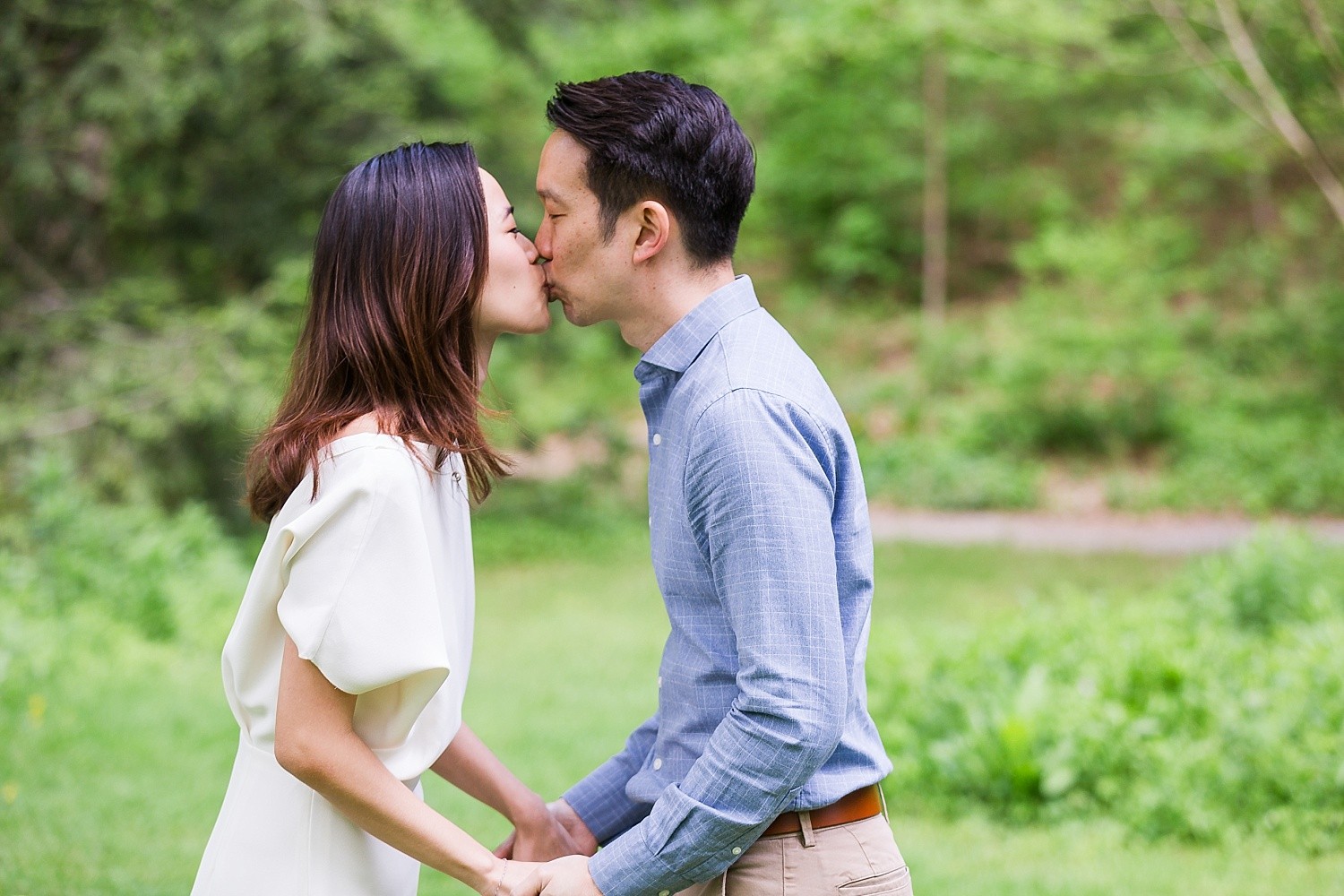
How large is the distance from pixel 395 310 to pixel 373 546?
40 centimetres

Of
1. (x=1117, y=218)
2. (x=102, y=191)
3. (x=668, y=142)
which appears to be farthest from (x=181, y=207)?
(x=1117, y=218)

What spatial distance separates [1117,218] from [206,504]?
12665 mm

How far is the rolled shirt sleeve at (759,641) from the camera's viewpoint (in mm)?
1800

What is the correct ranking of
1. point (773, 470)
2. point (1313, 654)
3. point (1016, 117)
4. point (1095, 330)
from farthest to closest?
point (1016, 117), point (1095, 330), point (1313, 654), point (773, 470)

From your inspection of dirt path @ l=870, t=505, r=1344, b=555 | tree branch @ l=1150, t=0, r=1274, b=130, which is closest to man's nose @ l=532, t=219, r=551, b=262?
tree branch @ l=1150, t=0, r=1274, b=130

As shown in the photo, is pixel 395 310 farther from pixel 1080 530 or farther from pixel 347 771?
pixel 1080 530

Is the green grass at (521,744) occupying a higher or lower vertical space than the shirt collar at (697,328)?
lower

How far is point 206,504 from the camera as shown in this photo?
11141 millimetres

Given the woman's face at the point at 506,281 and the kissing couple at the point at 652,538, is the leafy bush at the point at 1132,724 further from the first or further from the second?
the woman's face at the point at 506,281

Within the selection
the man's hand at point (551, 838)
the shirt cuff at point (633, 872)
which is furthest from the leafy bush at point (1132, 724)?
the shirt cuff at point (633, 872)

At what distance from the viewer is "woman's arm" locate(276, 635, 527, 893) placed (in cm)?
190

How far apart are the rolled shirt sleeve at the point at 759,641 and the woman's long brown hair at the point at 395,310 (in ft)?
1.51

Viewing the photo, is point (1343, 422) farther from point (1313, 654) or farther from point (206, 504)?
point (206, 504)

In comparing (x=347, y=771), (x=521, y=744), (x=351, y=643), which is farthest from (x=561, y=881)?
(x=521, y=744)
